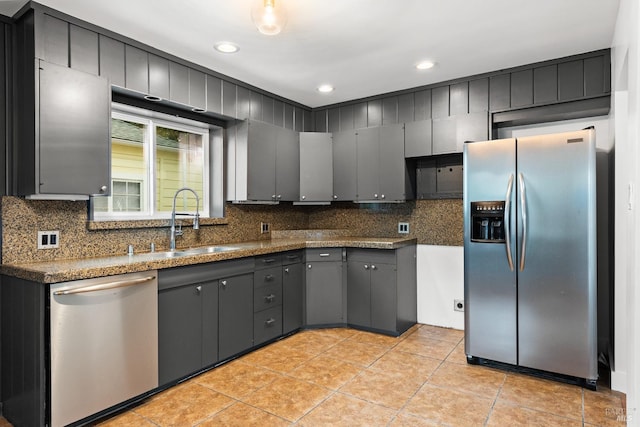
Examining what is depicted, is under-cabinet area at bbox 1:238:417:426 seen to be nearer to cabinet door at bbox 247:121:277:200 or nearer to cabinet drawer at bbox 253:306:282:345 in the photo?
cabinet drawer at bbox 253:306:282:345

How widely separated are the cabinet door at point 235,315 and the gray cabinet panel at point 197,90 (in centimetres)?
152

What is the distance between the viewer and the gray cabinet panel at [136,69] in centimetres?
283

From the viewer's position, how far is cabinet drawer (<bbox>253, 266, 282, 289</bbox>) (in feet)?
11.0

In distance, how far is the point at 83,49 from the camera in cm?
259

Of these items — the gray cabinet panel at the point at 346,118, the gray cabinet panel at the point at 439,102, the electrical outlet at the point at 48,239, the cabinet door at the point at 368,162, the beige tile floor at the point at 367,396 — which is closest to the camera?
the beige tile floor at the point at 367,396

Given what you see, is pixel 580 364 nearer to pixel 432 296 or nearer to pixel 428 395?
pixel 428 395

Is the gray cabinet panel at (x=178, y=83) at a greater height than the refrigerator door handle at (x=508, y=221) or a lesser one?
greater

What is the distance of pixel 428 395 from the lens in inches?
102

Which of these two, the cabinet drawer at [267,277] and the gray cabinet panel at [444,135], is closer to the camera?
the cabinet drawer at [267,277]

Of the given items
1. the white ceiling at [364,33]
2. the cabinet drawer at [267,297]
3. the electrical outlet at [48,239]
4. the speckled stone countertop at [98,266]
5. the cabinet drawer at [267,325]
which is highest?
the white ceiling at [364,33]

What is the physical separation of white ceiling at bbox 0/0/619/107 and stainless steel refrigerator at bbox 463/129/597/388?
2.52ft

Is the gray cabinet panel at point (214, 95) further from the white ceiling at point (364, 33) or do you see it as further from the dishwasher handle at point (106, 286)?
the dishwasher handle at point (106, 286)

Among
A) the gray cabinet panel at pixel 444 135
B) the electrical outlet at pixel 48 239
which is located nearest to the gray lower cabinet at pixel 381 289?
the gray cabinet panel at pixel 444 135

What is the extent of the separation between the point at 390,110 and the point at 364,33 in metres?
1.52
